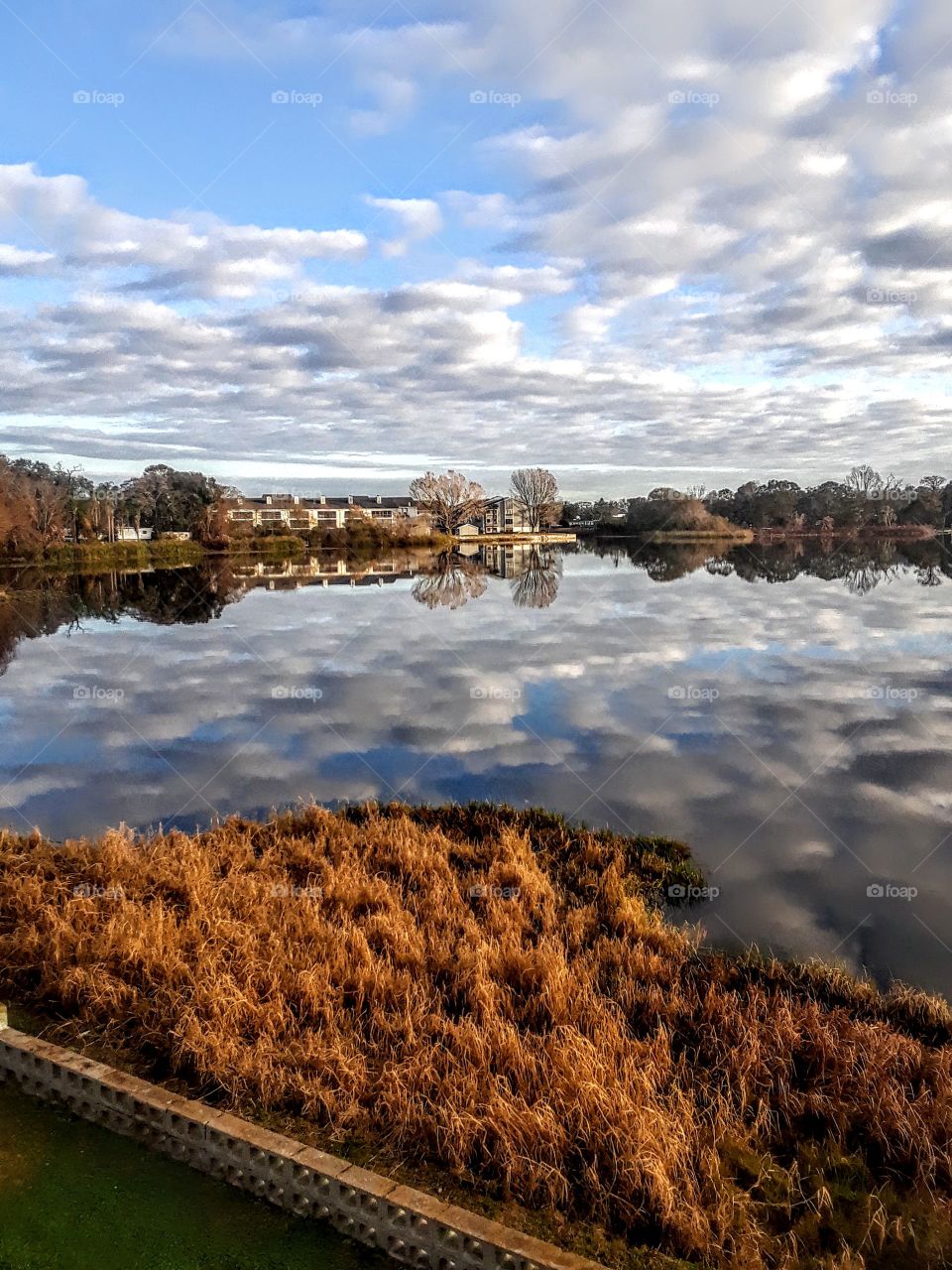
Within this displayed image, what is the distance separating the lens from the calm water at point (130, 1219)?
4.94 m

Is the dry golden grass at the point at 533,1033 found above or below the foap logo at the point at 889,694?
below

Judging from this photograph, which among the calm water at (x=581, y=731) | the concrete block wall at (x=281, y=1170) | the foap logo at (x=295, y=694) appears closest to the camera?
the concrete block wall at (x=281, y=1170)

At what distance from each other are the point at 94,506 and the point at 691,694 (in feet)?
308

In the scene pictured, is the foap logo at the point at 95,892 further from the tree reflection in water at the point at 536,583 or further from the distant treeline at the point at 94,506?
the distant treeline at the point at 94,506

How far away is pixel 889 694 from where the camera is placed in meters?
23.0

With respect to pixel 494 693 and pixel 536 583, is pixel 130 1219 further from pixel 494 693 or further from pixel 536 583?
pixel 536 583

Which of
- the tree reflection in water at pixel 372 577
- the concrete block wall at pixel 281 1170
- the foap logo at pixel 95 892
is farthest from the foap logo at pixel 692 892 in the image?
the tree reflection in water at pixel 372 577

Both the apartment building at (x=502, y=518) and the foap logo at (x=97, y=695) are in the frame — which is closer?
the foap logo at (x=97, y=695)

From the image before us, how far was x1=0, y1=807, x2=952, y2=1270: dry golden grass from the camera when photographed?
5.83 meters

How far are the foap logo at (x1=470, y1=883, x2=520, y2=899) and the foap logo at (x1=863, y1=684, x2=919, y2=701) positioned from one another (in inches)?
591

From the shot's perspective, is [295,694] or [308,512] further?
[308,512]

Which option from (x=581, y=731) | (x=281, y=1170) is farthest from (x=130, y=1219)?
(x=581, y=731)

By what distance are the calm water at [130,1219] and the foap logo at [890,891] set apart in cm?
843

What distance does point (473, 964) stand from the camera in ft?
28.7
